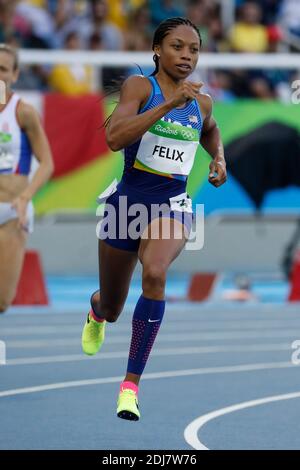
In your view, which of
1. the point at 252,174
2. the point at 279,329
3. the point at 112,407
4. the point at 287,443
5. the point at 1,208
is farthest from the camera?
the point at 252,174

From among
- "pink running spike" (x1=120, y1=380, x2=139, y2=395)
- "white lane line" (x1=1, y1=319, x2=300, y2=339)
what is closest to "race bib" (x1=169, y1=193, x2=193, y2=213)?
"pink running spike" (x1=120, y1=380, x2=139, y2=395)

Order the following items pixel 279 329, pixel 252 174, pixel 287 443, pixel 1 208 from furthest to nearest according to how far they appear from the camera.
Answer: pixel 252 174, pixel 279 329, pixel 1 208, pixel 287 443

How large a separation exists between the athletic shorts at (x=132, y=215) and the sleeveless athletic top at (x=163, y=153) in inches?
1.7

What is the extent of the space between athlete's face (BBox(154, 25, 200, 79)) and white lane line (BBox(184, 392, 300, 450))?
6.50ft

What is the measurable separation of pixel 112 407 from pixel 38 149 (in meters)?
2.34

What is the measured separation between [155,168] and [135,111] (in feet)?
1.30

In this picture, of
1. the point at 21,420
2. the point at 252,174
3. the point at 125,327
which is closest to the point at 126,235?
the point at 21,420

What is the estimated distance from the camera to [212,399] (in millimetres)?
8664

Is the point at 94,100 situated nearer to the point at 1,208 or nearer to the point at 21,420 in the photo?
the point at 1,208

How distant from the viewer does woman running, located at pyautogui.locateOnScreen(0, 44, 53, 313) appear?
947 cm

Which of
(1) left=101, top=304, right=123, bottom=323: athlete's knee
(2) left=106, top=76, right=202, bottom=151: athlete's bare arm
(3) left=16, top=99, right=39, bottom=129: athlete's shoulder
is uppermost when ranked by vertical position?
(3) left=16, top=99, right=39, bottom=129: athlete's shoulder

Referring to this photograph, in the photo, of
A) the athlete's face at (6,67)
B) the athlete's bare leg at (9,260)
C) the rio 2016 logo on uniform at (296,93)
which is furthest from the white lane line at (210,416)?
the rio 2016 logo on uniform at (296,93)

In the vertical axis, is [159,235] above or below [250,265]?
below

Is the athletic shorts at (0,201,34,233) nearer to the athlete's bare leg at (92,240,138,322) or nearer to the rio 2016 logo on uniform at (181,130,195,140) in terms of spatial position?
the athlete's bare leg at (92,240,138,322)
